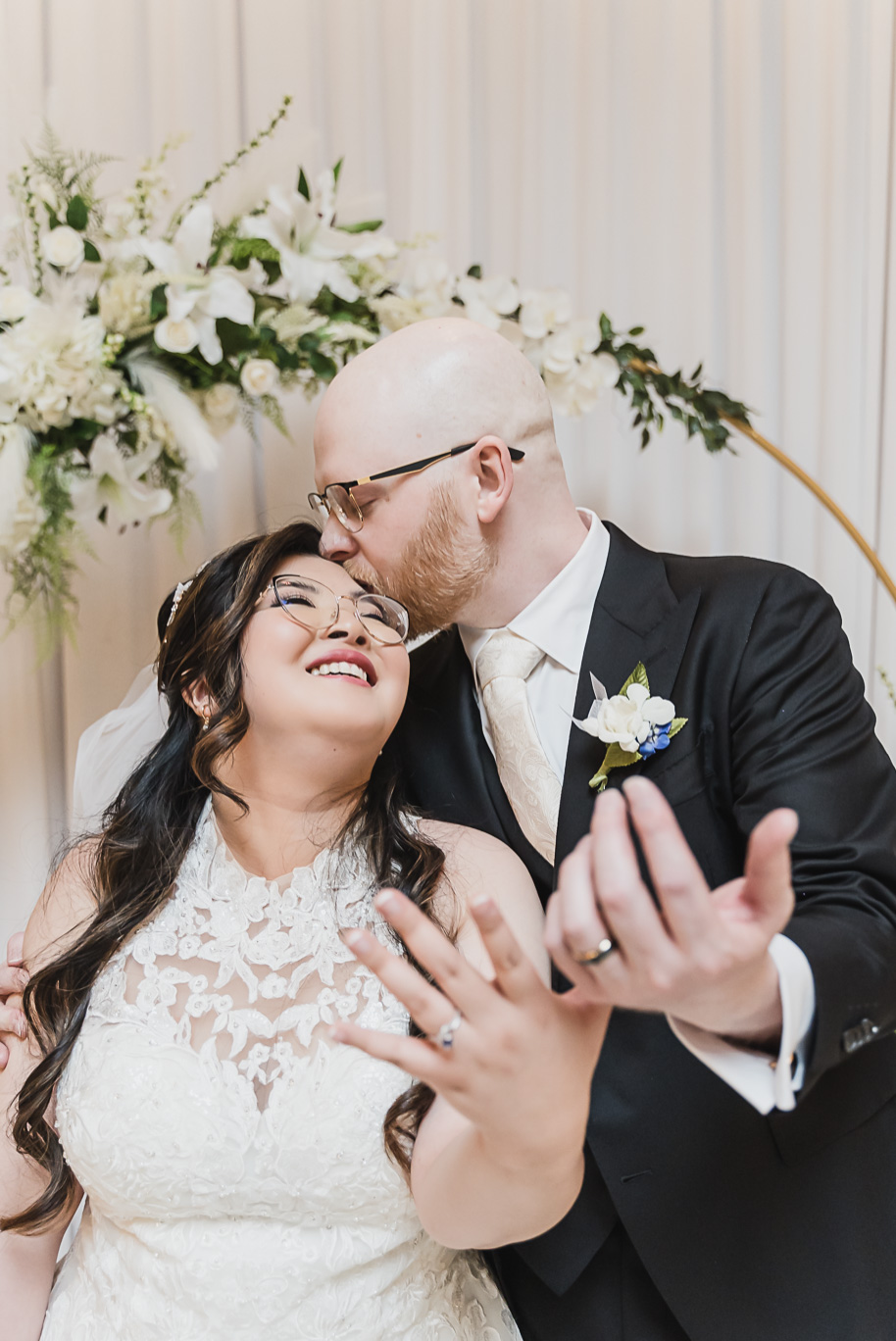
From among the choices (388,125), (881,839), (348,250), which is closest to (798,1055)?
(881,839)

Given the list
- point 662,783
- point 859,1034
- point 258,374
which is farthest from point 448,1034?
point 258,374

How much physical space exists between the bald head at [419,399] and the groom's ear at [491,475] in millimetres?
34

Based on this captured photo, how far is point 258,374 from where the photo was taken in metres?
1.98

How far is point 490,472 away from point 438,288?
42 cm

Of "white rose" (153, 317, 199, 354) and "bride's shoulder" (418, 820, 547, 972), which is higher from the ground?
"white rose" (153, 317, 199, 354)

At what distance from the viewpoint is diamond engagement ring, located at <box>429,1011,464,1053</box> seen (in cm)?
103

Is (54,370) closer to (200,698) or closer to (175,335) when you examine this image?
(175,335)

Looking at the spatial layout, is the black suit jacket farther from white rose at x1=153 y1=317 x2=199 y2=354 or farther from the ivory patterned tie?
white rose at x1=153 y1=317 x2=199 y2=354

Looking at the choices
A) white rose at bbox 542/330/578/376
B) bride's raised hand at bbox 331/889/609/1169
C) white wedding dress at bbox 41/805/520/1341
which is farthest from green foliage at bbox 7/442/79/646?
bride's raised hand at bbox 331/889/609/1169

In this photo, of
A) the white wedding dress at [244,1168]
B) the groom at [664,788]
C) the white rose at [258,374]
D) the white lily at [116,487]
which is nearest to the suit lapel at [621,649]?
the groom at [664,788]

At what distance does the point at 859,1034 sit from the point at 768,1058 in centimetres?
17

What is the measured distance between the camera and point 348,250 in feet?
6.91

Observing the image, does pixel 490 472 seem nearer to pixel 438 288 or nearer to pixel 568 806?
pixel 438 288

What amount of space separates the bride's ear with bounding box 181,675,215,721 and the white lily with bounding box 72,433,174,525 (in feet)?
1.00
